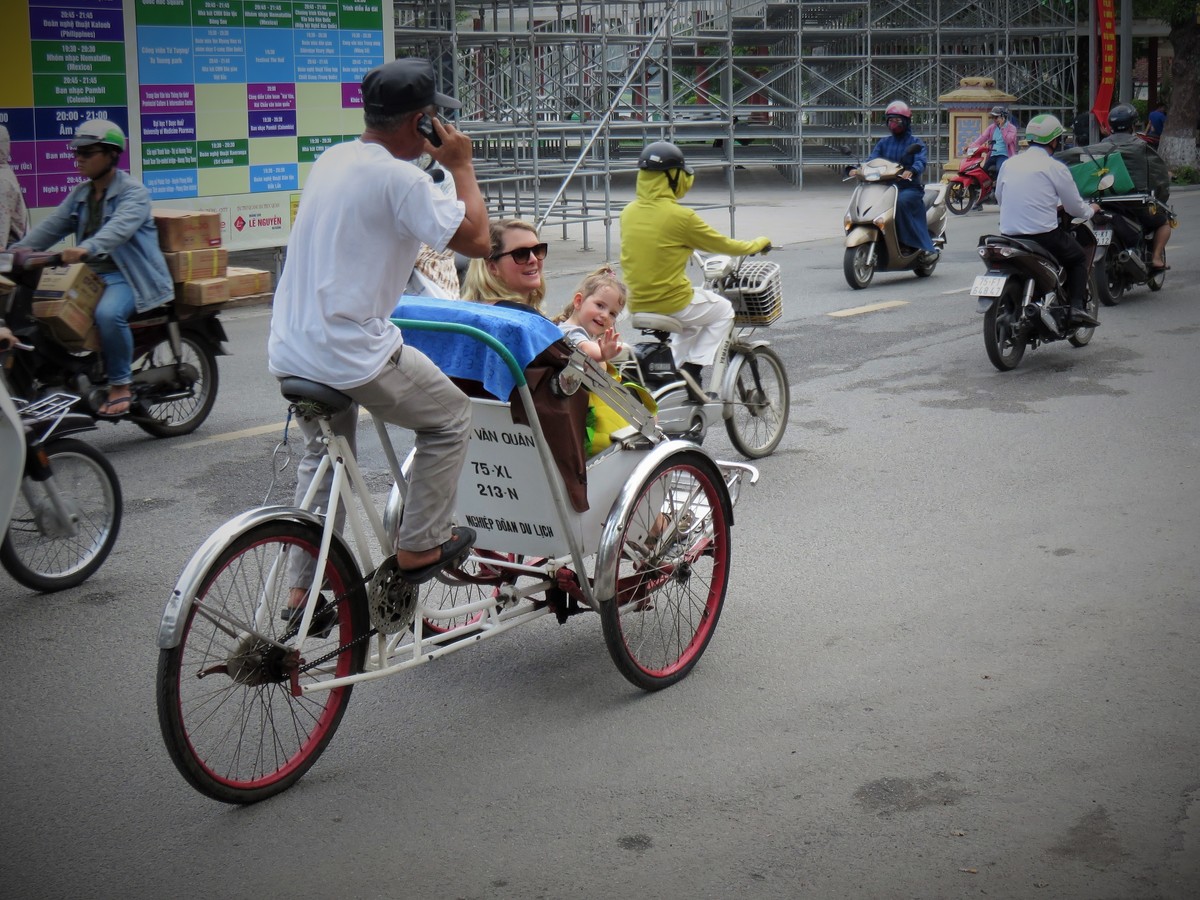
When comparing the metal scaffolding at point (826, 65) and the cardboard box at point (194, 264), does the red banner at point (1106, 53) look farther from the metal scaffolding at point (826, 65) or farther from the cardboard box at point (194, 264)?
the cardboard box at point (194, 264)

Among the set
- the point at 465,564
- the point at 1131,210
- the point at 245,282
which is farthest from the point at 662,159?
the point at 1131,210

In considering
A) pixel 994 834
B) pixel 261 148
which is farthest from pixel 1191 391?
pixel 261 148

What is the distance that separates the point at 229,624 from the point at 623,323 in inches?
326

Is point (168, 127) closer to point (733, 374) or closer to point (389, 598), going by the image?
point (733, 374)

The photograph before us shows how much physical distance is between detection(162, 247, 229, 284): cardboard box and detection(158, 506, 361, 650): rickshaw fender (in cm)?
466

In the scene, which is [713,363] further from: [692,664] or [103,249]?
[103,249]

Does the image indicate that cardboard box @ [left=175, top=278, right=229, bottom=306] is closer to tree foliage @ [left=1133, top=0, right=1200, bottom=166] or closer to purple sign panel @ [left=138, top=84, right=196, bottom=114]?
purple sign panel @ [left=138, top=84, right=196, bottom=114]

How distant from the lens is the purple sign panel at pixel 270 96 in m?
13.3

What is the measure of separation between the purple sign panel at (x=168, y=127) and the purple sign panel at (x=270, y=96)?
689mm

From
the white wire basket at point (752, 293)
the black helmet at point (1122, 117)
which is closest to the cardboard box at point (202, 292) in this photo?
the white wire basket at point (752, 293)

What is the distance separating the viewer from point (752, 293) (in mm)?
7488

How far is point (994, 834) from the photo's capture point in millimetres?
3660

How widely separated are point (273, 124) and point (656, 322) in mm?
7519

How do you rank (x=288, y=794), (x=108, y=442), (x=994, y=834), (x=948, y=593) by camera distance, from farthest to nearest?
(x=108, y=442)
(x=948, y=593)
(x=288, y=794)
(x=994, y=834)
